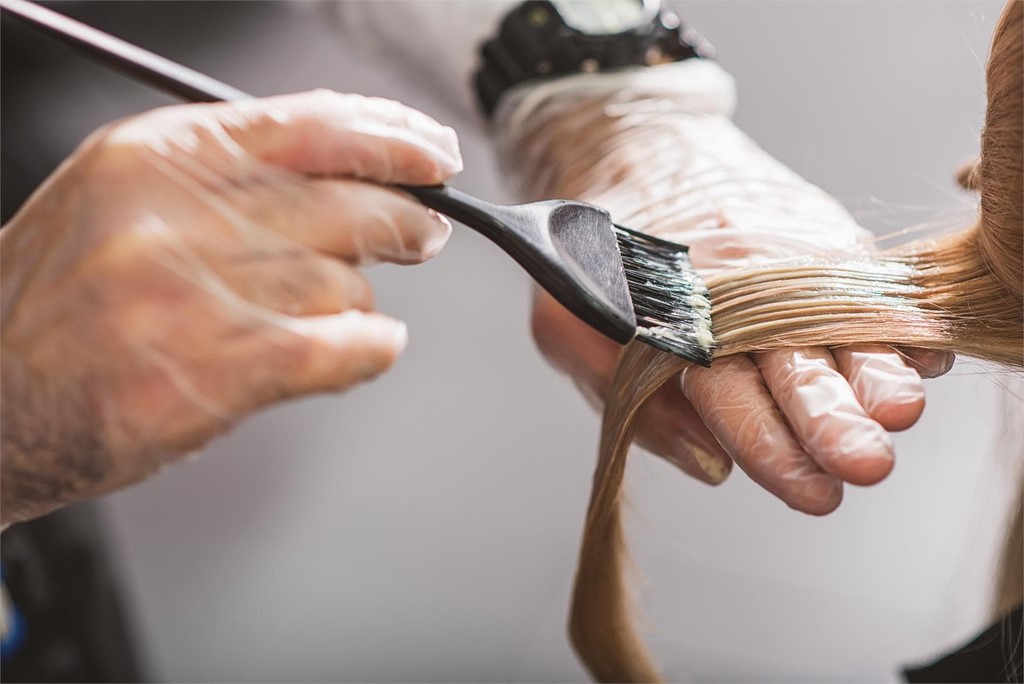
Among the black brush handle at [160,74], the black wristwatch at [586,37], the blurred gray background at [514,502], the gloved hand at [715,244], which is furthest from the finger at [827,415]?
the black wristwatch at [586,37]

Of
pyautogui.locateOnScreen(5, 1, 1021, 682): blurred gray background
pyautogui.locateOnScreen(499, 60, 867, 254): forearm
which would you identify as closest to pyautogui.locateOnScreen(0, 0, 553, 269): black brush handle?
pyautogui.locateOnScreen(499, 60, 867, 254): forearm

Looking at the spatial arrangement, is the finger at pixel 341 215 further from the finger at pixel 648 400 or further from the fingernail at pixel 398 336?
the finger at pixel 648 400

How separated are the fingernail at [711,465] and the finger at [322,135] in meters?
0.31

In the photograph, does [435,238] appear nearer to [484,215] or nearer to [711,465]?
[484,215]

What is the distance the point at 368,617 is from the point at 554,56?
839mm

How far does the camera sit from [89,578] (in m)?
1.09

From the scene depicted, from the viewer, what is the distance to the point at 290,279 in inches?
18.4

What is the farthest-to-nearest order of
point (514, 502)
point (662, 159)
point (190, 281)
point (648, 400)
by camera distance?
point (514, 502), point (662, 159), point (648, 400), point (190, 281)

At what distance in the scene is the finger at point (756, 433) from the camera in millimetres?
525

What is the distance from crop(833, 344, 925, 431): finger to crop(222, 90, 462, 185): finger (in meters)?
0.32

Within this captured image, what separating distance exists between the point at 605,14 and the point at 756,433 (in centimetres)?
59

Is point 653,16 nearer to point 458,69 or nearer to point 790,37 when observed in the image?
point 458,69

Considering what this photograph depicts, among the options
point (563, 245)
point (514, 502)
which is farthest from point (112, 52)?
point (514, 502)

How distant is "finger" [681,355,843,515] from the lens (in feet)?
1.72
